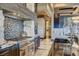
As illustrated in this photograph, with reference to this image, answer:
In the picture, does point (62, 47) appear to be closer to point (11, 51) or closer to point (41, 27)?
point (41, 27)

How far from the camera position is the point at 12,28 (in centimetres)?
217

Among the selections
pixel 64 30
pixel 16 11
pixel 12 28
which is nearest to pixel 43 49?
pixel 64 30

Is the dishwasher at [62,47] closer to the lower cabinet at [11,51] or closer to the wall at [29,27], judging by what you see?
the wall at [29,27]

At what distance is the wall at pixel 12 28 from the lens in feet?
7.04

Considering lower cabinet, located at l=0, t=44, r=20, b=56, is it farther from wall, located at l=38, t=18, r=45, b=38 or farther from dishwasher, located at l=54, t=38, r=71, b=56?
dishwasher, located at l=54, t=38, r=71, b=56

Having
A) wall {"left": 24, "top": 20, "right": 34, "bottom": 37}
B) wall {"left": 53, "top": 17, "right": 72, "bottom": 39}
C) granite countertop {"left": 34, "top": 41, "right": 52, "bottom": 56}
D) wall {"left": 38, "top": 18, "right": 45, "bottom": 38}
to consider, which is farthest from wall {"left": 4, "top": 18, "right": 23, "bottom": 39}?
wall {"left": 53, "top": 17, "right": 72, "bottom": 39}

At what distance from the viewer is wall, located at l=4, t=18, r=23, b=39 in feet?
7.04

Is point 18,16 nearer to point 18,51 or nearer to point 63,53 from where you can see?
point 18,51

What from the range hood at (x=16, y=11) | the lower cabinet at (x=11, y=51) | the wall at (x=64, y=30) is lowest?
the lower cabinet at (x=11, y=51)

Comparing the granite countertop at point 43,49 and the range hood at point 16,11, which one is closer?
the range hood at point 16,11

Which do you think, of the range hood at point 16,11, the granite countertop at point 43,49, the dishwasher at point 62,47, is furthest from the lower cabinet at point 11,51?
the dishwasher at point 62,47

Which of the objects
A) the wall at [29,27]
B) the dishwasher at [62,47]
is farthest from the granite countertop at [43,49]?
the wall at [29,27]

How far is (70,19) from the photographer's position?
7.37 feet

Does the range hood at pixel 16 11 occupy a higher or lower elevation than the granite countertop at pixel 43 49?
higher
